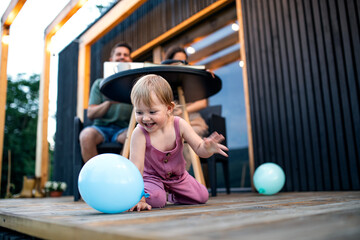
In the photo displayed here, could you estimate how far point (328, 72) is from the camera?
2498mm

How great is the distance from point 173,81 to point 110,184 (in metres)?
1.09

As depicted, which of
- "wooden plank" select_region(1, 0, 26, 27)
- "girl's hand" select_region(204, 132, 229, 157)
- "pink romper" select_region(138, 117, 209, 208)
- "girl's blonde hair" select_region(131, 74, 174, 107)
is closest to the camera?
"girl's hand" select_region(204, 132, 229, 157)

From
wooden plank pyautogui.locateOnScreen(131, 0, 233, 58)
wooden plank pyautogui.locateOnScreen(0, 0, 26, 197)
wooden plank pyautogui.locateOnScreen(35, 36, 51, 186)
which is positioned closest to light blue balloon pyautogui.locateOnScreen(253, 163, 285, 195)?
wooden plank pyautogui.locateOnScreen(131, 0, 233, 58)

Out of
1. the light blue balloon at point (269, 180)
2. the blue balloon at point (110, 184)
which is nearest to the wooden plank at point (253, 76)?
the light blue balloon at point (269, 180)

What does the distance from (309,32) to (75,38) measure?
444 centimetres

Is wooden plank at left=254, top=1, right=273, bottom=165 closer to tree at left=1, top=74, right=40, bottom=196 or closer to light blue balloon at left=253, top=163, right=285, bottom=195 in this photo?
light blue balloon at left=253, top=163, right=285, bottom=195

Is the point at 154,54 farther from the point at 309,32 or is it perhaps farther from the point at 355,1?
the point at 355,1

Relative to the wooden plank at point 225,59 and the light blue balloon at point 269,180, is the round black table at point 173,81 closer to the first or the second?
the light blue balloon at point 269,180

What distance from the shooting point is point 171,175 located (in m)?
1.62

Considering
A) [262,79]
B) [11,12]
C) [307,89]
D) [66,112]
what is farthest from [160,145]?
[66,112]

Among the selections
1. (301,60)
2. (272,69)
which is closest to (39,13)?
(272,69)

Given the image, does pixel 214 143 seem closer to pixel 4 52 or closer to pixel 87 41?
pixel 4 52

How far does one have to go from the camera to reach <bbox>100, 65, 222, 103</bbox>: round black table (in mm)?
1779

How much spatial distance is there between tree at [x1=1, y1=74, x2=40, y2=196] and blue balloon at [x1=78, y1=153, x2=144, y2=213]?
1319 cm
